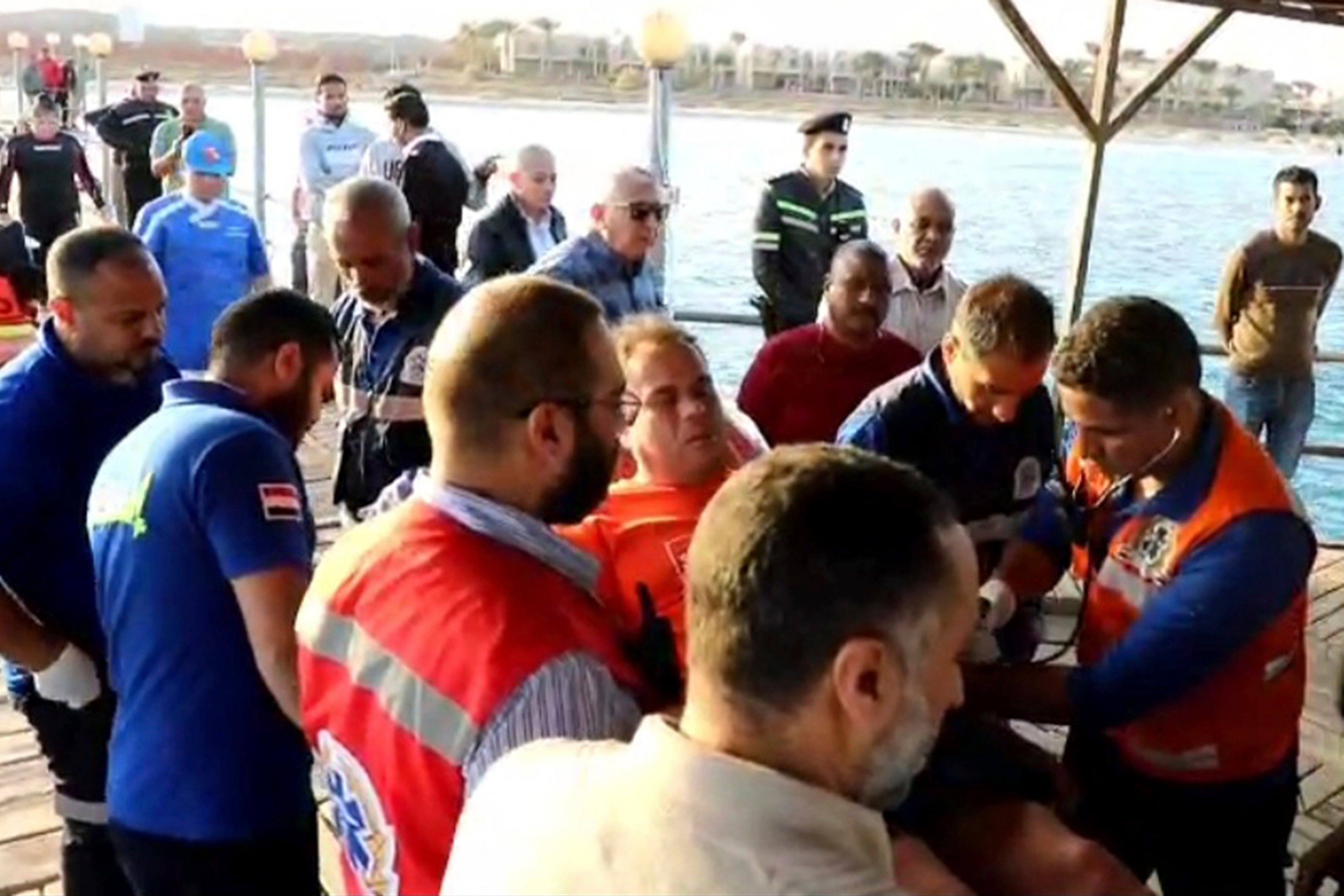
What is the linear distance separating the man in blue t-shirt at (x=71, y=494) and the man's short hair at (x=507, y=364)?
42.3 inches

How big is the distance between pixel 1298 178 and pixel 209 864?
485cm

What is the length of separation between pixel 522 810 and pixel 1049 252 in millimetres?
24247

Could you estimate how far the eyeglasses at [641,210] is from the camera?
3.96 m

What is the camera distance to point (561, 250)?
3984 mm

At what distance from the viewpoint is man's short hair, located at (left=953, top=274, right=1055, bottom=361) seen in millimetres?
2275

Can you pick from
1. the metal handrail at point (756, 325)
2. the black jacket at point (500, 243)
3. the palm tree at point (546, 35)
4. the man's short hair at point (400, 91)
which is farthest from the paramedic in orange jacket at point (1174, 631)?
the palm tree at point (546, 35)

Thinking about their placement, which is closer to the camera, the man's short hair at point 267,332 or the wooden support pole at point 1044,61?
the man's short hair at point 267,332

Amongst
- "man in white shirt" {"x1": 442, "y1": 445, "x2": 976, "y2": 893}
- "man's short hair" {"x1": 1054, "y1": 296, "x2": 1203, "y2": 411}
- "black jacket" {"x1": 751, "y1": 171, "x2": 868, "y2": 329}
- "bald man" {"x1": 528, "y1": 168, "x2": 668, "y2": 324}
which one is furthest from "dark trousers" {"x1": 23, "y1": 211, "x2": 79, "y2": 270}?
"man in white shirt" {"x1": 442, "y1": 445, "x2": 976, "y2": 893}

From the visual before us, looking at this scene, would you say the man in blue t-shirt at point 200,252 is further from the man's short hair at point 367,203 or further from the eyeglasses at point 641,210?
the man's short hair at point 367,203

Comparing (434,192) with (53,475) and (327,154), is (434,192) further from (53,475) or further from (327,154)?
(53,475)

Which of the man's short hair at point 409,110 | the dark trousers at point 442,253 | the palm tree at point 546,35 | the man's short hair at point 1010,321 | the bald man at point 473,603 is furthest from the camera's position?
the palm tree at point 546,35

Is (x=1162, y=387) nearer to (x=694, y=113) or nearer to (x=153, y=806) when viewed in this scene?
(x=153, y=806)

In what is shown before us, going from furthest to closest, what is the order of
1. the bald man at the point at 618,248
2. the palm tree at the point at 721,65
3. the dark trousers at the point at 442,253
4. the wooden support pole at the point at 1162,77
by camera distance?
the palm tree at the point at 721,65 < the dark trousers at the point at 442,253 < the wooden support pole at the point at 1162,77 < the bald man at the point at 618,248

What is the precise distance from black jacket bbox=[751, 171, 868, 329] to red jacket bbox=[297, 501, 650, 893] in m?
3.73
